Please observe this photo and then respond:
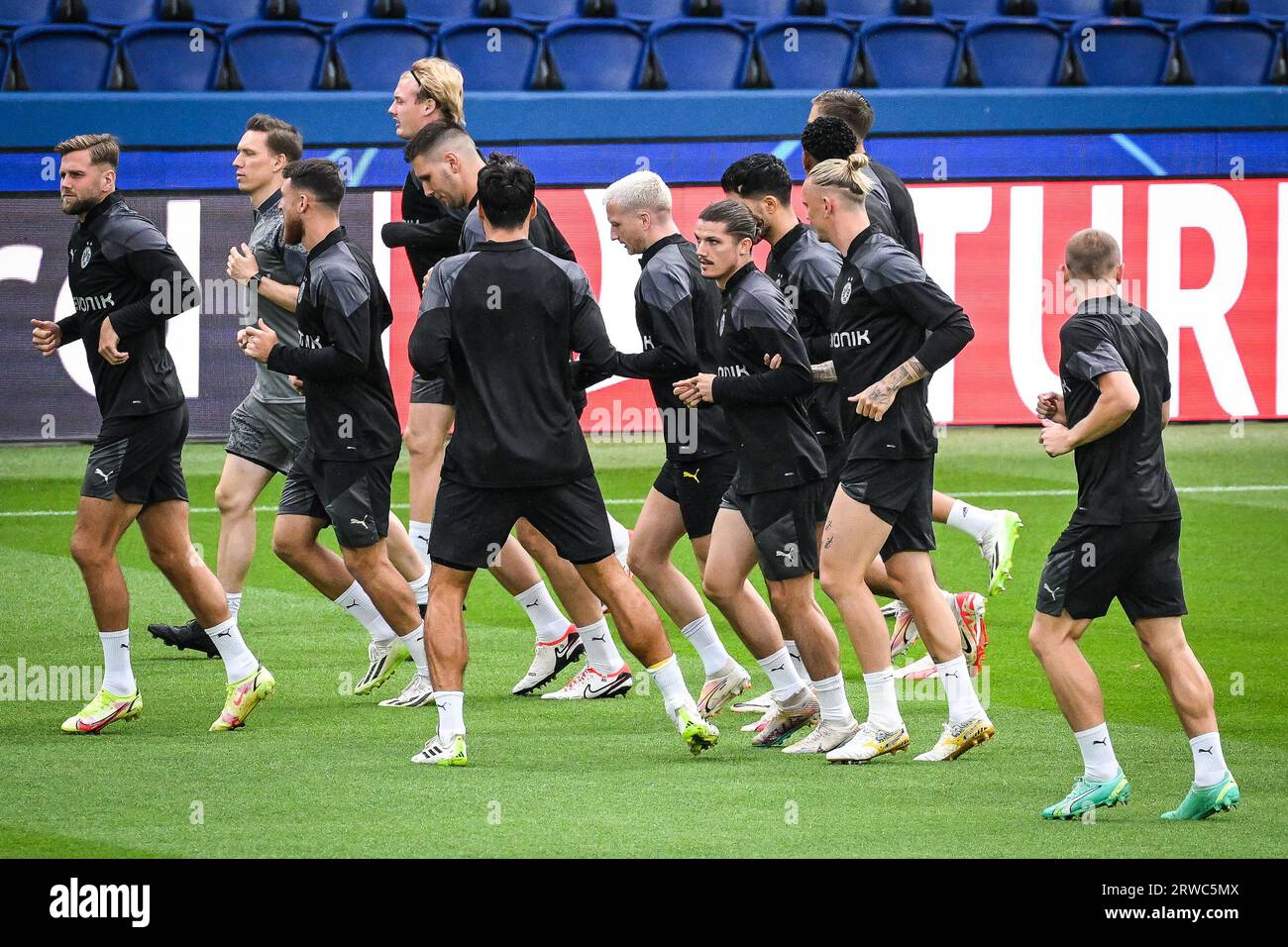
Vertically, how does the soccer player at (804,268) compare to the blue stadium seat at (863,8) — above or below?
below

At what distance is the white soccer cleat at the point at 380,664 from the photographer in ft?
27.4

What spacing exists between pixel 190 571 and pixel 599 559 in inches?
70.4

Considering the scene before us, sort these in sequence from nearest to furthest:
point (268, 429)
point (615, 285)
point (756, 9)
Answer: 1. point (268, 429)
2. point (615, 285)
3. point (756, 9)

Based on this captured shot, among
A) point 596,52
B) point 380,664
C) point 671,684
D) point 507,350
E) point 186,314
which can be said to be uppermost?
point 596,52

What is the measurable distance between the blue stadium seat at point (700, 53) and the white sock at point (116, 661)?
36.5 feet

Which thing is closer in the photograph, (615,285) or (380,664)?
(380,664)

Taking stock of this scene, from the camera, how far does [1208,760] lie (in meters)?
6.02

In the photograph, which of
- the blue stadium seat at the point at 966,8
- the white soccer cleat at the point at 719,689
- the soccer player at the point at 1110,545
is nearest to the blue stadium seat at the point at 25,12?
the blue stadium seat at the point at 966,8

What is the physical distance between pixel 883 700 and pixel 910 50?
12.1 meters

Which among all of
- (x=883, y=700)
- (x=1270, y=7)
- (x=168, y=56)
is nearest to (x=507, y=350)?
(x=883, y=700)

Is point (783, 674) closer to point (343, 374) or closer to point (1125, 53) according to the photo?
point (343, 374)

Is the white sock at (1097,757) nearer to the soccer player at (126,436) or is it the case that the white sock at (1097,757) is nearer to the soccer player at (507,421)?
the soccer player at (507,421)

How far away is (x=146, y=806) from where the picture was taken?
20.5 ft

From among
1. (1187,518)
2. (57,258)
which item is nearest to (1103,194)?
(1187,518)
